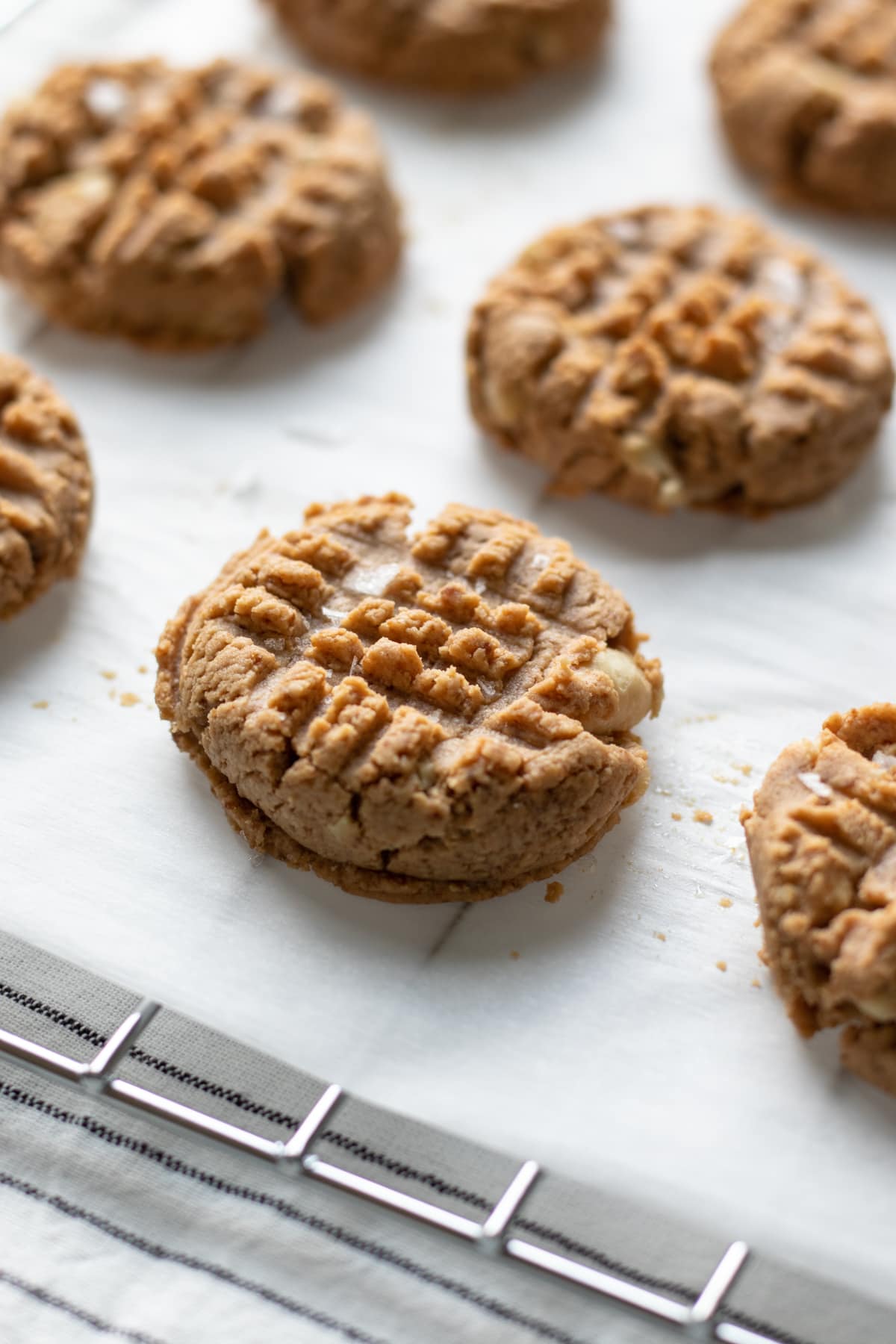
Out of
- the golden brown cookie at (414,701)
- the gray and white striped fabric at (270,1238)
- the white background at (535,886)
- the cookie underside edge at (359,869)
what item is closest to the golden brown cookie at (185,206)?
the white background at (535,886)

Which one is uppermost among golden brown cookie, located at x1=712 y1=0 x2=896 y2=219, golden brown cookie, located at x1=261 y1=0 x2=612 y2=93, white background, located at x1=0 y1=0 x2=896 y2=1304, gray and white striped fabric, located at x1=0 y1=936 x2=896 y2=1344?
golden brown cookie, located at x1=261 y1=0 x2=612 y2=93

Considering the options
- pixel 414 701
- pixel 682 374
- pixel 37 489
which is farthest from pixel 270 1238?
pixel 682 374

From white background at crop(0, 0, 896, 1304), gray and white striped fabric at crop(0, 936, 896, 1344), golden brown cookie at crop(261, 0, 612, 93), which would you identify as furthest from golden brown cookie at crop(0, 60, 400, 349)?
gray and white striped fabric at crop(0, 936, 896, 1344)

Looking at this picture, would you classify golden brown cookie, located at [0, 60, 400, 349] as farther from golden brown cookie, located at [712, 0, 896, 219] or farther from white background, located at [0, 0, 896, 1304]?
golden brown cookie, located at [712, 0, 896, 219]

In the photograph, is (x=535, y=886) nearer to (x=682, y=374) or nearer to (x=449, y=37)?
(x=682, y=374)

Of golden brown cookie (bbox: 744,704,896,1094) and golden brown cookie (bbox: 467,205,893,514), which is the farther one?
golden brown cookie (bbox: 467,205,893,514)

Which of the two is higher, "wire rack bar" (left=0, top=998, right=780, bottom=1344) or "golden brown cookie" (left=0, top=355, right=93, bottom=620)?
"golden brown cookie" (left=0, top=355, right=93, bottom=620)

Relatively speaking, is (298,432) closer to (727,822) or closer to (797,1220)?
(727,822)

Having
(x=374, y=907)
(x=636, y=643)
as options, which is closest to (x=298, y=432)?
(x=636, y=643)
